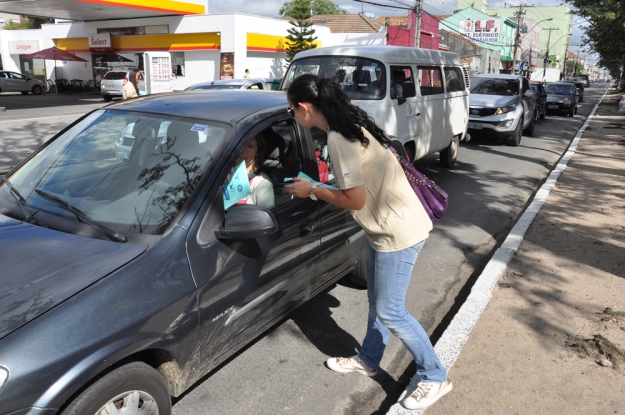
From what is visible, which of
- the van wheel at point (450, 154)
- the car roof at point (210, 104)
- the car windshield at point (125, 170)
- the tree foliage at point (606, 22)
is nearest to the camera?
the car windshield at point (125, 170)

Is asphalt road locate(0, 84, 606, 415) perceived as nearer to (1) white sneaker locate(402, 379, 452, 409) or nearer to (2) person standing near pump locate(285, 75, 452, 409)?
(1) white sneaker locate(402, 379, 452, 409)

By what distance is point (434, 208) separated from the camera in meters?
2.95

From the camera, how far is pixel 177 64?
107 feet

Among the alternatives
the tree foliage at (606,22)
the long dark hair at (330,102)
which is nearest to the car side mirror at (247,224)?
the long dark hair at (330,102)

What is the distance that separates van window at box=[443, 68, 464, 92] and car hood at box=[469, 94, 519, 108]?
12.2ft

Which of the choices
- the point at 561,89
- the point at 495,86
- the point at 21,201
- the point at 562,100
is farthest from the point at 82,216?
the point at 561,89

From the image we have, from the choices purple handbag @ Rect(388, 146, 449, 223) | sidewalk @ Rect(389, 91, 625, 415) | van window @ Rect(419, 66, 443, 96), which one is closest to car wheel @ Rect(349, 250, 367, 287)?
sidewalk @ Rect(389, 91, 625, 415)

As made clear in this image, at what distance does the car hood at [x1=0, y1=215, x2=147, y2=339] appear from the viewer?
2.05 metres

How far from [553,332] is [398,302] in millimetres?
1798

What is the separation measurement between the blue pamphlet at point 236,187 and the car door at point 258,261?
6 centimetres

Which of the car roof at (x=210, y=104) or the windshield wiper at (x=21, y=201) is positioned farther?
the car roof at (x=210, y=104)

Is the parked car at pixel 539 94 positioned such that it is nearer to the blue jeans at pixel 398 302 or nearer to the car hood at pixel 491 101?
the car hood at pixel 491 101

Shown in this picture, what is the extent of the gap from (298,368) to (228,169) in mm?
1468

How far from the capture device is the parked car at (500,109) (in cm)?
1315
